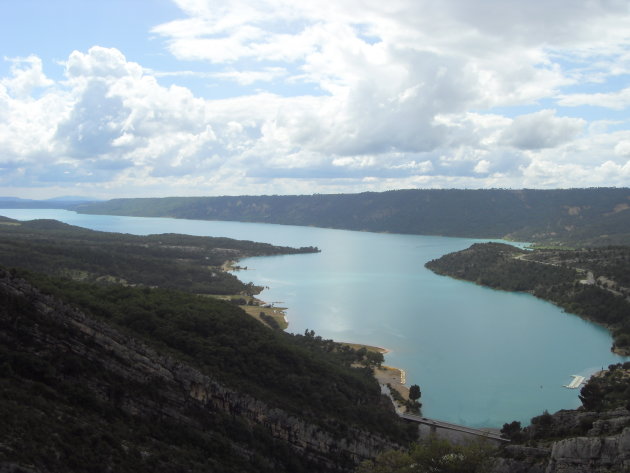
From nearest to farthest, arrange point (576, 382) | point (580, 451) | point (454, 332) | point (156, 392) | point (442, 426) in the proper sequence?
point (580, 451) < point (156, 392) < point (442, 426) < point (576, 382) < point (454, 332)

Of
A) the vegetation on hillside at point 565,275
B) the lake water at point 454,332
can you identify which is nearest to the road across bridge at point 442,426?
the lake water at point 454,332

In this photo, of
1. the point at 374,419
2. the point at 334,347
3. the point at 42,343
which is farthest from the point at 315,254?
the point at 42,343

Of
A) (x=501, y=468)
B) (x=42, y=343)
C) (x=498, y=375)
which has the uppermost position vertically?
(x=42, y=343)

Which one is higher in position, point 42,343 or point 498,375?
point 42,343

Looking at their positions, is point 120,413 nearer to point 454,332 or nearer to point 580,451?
point 580,451

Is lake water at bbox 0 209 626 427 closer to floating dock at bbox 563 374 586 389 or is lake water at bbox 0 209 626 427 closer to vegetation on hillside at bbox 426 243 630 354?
floating dock at bbox 563 374 586 389

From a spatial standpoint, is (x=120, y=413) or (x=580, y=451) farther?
(x=120, y=413)

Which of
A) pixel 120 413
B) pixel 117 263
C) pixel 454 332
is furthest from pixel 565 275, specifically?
pixel 120 413

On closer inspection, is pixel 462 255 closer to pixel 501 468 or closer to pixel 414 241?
pixel 414 241
